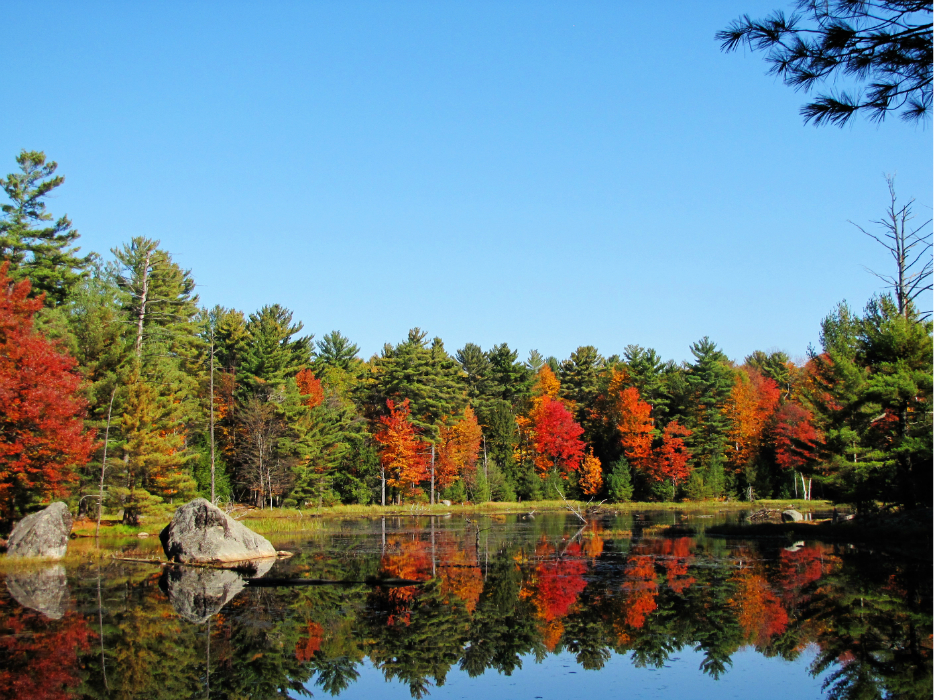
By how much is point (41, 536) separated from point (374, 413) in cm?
3706

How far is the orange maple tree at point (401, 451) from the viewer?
51906 mm

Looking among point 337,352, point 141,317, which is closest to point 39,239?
point 141,317

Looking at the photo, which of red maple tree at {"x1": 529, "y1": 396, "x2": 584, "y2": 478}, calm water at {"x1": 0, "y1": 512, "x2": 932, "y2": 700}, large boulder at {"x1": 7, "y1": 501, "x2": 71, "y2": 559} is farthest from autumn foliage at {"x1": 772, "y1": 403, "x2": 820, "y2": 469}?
large boulder at {"x1": 7, "y1": 501, "x2": 71, "y2": 559}

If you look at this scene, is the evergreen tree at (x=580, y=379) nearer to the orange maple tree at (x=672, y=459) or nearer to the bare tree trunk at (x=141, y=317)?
the orange maple tree at (x=672, y=459)

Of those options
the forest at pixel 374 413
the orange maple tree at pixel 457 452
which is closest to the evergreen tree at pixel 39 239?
the forest at pixel 374 413

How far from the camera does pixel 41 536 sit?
23219 millimetres

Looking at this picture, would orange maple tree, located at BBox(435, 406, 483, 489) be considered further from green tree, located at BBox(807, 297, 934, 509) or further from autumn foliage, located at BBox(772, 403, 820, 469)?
green tree, located at BBox(807, 297, 934, 509)

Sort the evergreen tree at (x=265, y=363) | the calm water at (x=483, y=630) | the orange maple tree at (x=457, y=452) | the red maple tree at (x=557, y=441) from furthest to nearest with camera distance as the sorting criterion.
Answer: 1. the red maple tree at (x=557, y=441)
2. the orange maple tree at (x=457, y=452)
3. the evergreen tree at (x=265, y=363)
4. the calm water at (x=483, y=630)

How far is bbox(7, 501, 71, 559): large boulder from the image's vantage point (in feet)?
75.4

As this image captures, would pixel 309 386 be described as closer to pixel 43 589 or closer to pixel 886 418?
pixel 43 589

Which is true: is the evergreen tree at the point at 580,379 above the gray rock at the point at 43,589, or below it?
above

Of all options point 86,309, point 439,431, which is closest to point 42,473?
point 86,309

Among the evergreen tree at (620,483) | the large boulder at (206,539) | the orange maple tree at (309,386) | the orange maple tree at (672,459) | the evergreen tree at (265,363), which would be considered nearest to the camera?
the large boulder at (206,539)

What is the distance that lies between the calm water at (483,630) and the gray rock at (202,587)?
93 mm
